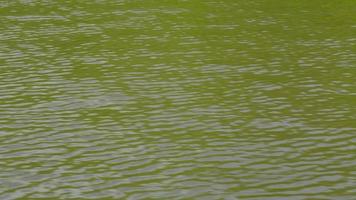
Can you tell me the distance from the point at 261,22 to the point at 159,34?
398 centimetres

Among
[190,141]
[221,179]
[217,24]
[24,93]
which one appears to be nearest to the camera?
[221,179]

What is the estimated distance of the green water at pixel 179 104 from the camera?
15016 millimetres

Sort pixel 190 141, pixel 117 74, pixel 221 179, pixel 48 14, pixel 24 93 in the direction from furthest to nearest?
pixel 48 14 < pixel 117 74 < pixel 24 93 < pixel 190 141 < pixel 221 179

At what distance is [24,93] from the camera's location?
2098 cm

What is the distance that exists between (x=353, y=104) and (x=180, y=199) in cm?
689

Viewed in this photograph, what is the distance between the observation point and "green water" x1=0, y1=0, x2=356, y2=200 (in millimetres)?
15016

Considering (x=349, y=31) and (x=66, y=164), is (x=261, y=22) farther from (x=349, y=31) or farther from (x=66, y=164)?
(x=66, y=164)

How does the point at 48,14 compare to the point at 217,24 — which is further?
the point at 48,14

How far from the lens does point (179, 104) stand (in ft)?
64.6

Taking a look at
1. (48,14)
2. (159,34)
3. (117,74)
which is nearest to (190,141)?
(117,74)

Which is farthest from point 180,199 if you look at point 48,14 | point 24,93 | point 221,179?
point 48,14

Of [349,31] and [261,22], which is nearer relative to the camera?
[349,31]

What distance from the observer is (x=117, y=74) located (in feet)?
74.1

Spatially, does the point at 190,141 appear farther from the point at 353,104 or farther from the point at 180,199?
the point at 353,104
